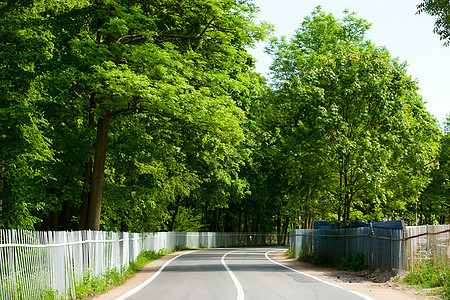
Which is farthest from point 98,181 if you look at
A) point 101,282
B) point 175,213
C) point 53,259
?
point 175,213

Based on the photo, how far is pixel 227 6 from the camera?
20.1m

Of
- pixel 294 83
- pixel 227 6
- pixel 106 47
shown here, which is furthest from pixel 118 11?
pixel 294 83

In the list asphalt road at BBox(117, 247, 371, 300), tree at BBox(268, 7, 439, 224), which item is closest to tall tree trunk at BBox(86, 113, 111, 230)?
asphalt road at BBox(117, 247, 371, 300)

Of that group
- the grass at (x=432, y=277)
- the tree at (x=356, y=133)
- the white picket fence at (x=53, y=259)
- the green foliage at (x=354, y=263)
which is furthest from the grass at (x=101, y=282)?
the tree at (x=356, y=133)

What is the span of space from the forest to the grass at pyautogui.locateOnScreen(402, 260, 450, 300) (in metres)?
6.47

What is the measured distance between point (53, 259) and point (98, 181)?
8586mm

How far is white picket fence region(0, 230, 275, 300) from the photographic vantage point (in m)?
8.73

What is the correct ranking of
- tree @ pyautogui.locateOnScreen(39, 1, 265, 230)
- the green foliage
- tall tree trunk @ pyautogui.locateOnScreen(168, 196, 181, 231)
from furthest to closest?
tall tree trunk @ pyautogui.locateOnScreen(168, 196, 181, 231)
the green foliage
tree @ pyautogui.locateOnScreen(39, 1, 265, 230)

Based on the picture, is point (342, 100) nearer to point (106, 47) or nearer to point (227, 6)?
point (227, 6)

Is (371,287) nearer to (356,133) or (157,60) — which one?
(157,60)

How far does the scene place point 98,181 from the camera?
19703 mm

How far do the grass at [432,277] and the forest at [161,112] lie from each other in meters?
6.47

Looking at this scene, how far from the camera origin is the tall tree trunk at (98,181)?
19594 millimetres

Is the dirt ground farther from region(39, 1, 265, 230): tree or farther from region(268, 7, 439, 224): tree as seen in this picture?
region(268, 7, 439, 224): tree
